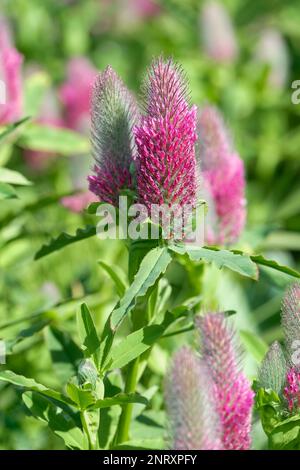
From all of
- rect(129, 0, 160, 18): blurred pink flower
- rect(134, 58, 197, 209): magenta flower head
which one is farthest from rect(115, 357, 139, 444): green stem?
rect(129, 0, 160, 18): blurred pink flower

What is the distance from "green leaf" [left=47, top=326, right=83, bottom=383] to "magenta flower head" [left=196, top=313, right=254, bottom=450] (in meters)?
0.35

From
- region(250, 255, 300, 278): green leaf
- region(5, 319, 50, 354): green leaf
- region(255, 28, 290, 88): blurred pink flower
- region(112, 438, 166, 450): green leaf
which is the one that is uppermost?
region(255, 28, 290, 88): blurred pink flower

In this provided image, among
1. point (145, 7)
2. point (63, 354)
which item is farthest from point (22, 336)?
point (145, 7)

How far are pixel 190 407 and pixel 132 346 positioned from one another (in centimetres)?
21

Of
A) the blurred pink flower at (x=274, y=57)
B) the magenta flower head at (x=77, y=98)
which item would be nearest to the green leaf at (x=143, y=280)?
the magenta flower head at (x=77, y=98)

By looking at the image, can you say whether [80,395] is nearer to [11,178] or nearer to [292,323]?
[292,323]

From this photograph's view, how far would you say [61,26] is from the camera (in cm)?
375

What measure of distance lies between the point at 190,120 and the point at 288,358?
340 mm

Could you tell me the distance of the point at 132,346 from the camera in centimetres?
126

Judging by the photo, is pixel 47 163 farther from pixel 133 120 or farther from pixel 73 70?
pixel 133 120

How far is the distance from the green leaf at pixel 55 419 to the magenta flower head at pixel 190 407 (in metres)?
0.24

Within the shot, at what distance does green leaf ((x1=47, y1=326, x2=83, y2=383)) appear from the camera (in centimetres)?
152

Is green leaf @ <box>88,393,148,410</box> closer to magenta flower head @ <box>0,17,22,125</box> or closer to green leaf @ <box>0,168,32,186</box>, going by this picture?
green leaf @ <box>0,168,32,186</box>
